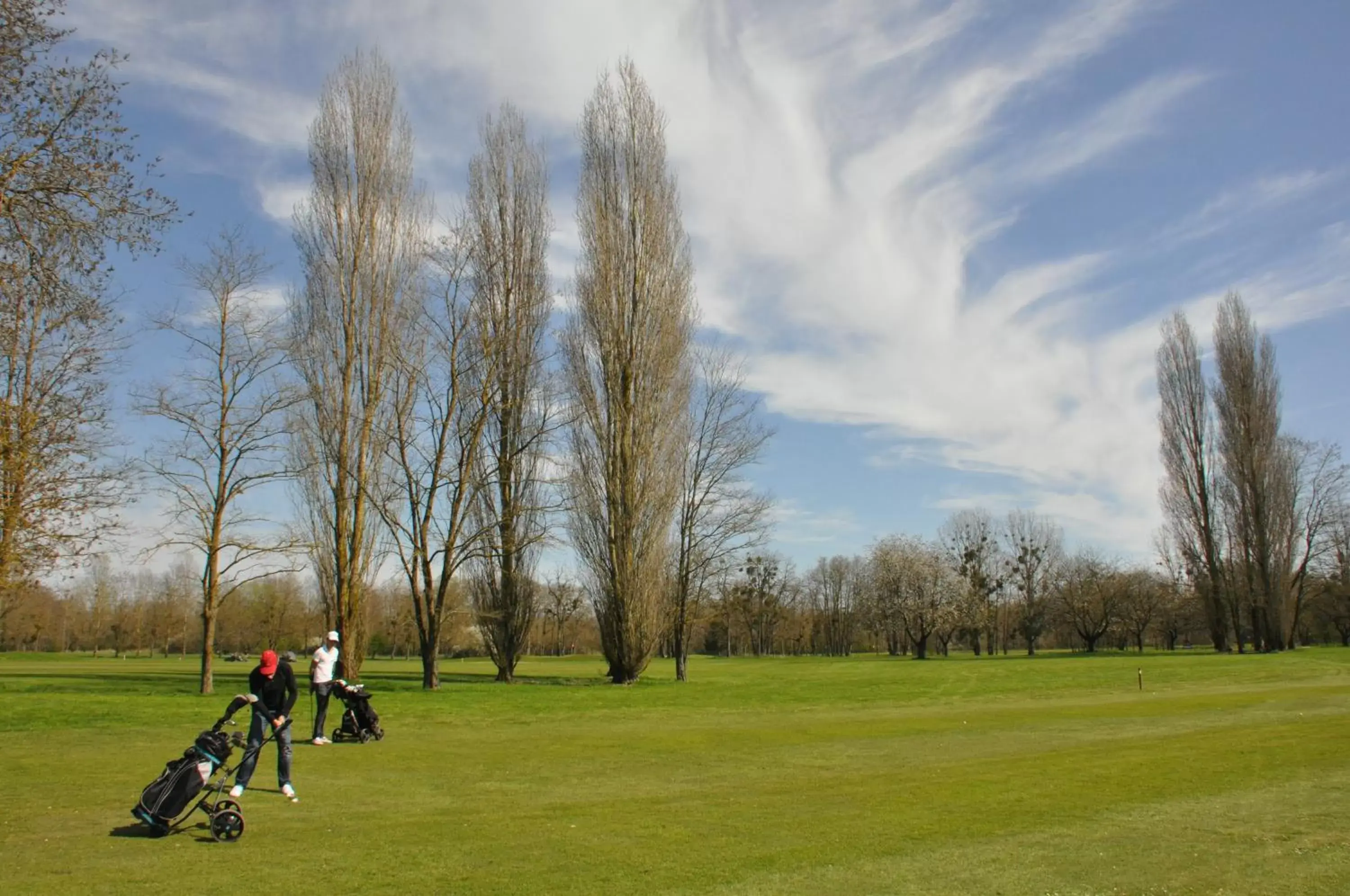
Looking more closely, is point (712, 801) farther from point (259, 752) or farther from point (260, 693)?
point (260, 693)

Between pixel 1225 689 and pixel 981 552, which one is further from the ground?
pixel 981 552

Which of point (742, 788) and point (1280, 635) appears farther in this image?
point (1280, 635)

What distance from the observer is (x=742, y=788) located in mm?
11969

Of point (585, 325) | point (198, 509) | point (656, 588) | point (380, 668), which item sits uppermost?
point (585, 325)

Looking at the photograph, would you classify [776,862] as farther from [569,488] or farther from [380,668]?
[380,668]

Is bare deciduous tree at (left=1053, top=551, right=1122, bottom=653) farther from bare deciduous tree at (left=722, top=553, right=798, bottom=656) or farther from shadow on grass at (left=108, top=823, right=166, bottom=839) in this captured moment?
shadow on grass at (left=108, top=823, right=166, bottom=839)

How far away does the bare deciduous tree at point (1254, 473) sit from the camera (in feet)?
196

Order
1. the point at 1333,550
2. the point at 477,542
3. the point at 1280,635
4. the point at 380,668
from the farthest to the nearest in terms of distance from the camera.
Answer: the point at 1333,550 → the point at 1280,635 → the point at 380,668 → the point at 477,542

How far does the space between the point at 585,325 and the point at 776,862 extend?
28411 millimetres

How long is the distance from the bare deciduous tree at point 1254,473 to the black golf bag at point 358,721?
63.0 m

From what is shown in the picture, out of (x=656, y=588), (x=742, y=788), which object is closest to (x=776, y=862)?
(x=742, y=788)

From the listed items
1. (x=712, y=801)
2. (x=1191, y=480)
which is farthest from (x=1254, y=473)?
(x=712, y=801)

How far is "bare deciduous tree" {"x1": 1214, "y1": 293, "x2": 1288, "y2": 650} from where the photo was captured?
5962 cm

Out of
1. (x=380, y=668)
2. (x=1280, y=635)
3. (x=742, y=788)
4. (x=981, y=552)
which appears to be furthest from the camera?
(x=981, y=552)
